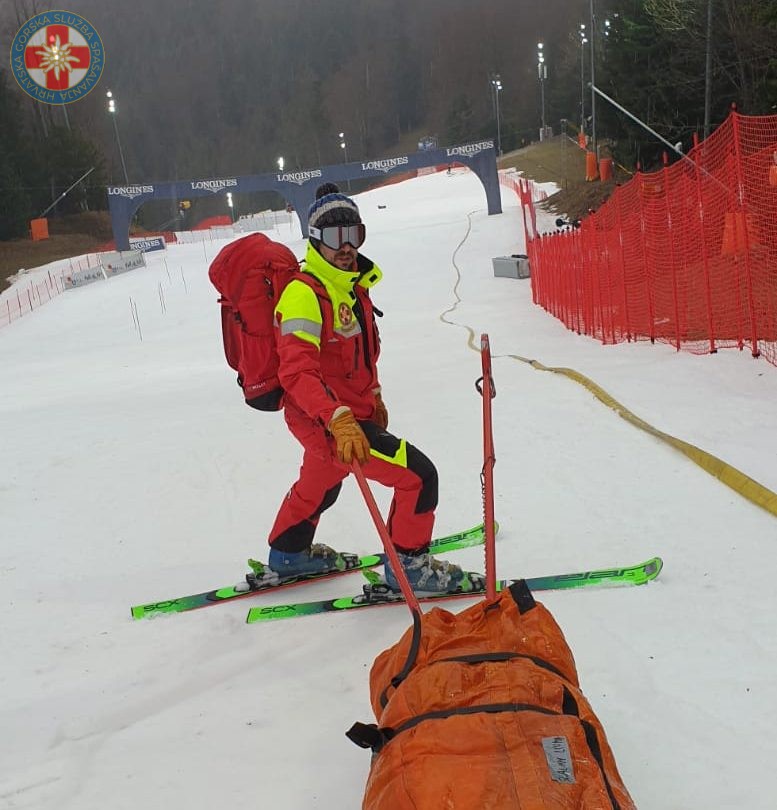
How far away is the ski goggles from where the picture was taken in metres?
3.09

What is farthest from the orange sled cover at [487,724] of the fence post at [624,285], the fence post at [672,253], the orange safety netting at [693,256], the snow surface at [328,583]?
the fence post at [624,285]

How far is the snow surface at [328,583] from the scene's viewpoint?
2311 millimetres

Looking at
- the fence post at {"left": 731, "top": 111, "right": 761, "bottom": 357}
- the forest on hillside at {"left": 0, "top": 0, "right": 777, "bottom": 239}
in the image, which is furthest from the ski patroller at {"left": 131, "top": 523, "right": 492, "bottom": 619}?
the forest on hillside at {"left": 0, "top": 0, "right": 777, "bottom": 239}

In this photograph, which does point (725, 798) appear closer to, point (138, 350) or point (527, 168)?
point (138, 350)

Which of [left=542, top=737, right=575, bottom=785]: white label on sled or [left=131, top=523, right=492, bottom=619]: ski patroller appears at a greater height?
[left=542, top=737, right=575, bottom=785]: white label on sled

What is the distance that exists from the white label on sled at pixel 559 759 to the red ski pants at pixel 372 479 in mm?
1531

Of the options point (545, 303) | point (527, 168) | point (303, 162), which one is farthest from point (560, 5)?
point (545, 303)

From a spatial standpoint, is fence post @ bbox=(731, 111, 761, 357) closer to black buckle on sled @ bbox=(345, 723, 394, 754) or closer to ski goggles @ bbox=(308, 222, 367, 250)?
ski goggles @ bbox=(308, 222, 367, 250)

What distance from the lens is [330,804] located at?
84.4 inches

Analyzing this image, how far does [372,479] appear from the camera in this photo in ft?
11.0

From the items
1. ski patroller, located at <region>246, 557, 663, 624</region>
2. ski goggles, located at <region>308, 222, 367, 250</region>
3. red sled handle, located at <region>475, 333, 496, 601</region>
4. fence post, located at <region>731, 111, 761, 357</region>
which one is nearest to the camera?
red sled handle, located at <region>475, 333, 496, 601</region>

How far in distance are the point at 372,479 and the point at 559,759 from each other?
5.86 feet

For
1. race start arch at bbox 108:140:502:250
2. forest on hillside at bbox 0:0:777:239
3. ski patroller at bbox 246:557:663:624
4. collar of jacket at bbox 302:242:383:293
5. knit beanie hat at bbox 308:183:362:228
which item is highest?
forest on hillside at bbox 0:0:777:239

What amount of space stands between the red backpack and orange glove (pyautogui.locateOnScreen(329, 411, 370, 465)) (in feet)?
1.62
